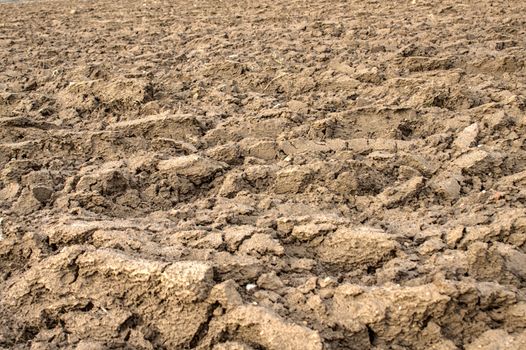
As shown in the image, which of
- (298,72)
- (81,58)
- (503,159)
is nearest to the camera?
(503,159)

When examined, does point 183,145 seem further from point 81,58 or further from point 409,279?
point 81,58

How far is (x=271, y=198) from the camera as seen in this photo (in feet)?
8.50

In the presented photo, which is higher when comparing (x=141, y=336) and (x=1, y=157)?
(x=1, y=157)

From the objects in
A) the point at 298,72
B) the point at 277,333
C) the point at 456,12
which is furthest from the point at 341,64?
the point at 277,333

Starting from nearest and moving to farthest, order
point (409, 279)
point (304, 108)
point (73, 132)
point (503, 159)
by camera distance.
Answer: point (409, 279) → point (503, 159) → point (73, 132) → point (304, 108)

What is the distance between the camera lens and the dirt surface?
6.15 ft

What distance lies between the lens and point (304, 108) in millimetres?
3617

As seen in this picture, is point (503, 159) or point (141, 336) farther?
point (503, 159)

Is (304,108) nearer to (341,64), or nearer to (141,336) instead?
(341,64)

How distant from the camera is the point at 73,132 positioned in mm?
3342

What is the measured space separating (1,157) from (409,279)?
89.8 inches

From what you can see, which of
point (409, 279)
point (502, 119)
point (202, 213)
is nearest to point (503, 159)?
point (502, 119)

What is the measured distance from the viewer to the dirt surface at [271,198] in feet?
6.15

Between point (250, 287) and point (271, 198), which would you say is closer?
point (250, 287)
